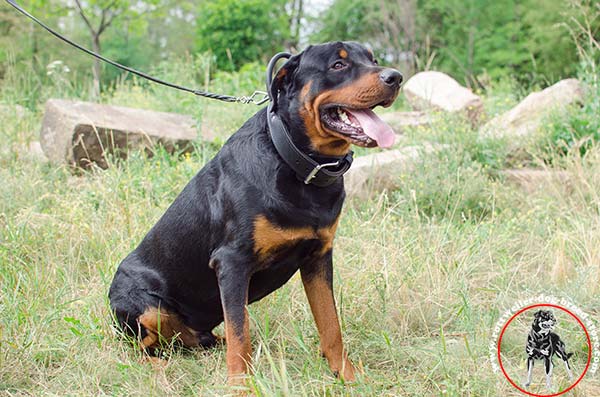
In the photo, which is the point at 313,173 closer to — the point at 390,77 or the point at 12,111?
the point at 390,77

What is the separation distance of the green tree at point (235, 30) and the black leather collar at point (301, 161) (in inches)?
801

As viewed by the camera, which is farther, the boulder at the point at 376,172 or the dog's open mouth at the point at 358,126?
the boulder at the point at 376,172

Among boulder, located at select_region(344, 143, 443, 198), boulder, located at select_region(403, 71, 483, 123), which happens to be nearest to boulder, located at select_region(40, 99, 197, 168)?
boulder, located at select_region(344, 143, 443, 198)

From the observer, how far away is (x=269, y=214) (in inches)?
108

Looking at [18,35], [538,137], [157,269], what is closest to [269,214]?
[157,269]

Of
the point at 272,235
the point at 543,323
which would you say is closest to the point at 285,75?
the point at 272,235

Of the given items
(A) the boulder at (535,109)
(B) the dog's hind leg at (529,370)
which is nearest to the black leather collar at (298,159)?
(B) the dog's hind leg at (529,370)

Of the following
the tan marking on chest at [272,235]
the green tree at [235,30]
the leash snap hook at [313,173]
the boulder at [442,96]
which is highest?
the green tree at [235,30]

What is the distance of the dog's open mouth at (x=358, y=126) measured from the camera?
2.73m

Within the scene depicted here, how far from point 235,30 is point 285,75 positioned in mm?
21491

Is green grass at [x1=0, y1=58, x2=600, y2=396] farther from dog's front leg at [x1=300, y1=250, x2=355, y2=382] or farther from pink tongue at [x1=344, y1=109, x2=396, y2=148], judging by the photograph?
pink tongue at [x1=344, y1=109, x2=396, y2=148]

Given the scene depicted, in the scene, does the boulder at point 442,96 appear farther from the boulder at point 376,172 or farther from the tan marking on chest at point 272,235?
the tan marking on chest at point 272,235

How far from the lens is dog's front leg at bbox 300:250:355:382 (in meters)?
3.06

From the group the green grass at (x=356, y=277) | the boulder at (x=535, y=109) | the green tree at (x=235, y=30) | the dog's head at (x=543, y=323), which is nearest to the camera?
the dog's head at (x=543, y=323)
